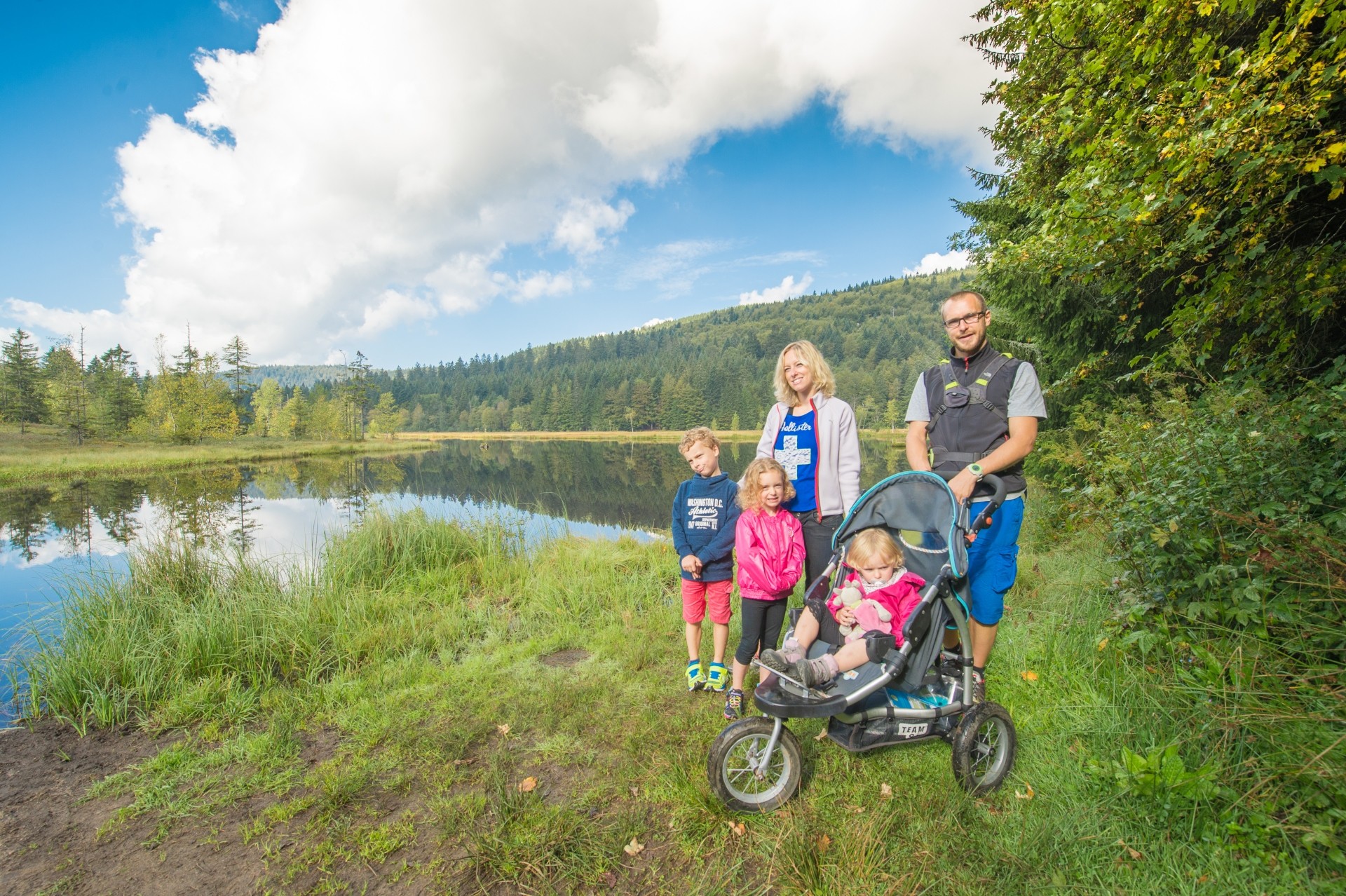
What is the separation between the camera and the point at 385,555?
7.08 meters

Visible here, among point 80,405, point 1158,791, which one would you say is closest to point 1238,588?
point 1158,791

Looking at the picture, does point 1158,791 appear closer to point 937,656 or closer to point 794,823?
point 937,656

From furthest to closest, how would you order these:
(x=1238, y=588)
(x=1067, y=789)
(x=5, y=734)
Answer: (x=5, y=734), (x=1238, y=588), (x=1067, y=789)

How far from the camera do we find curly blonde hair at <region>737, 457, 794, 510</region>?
314 centimetres

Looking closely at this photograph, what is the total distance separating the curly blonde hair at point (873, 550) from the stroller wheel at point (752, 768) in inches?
35.4

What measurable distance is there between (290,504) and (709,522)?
2140 centimetres

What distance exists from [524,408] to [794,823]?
9802 cm

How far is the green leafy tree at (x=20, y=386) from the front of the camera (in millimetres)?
41656

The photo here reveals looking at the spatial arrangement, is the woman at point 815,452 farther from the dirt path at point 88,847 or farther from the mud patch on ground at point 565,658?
the dirt path at point 88,847

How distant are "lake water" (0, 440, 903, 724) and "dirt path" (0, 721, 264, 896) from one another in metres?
1.67

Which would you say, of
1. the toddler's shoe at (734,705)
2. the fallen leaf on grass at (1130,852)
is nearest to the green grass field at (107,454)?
the toddler's shoe at (734,705)

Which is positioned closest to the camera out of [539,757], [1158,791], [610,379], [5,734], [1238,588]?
[1158,791]

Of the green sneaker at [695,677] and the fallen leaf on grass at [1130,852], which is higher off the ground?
the fallen leaf on grass at [1130,852]


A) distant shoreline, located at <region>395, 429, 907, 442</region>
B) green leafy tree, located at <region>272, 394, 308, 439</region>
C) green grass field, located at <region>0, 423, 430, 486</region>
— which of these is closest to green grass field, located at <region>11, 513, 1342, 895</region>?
green grass field, located at <region>0, 423, 430, 486</region>
